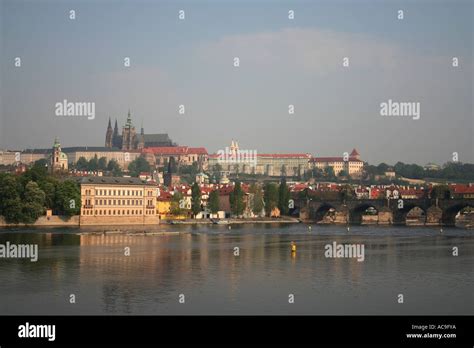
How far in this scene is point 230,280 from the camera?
32156 mm

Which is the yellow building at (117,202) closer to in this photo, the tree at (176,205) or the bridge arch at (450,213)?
the tree at (176,205)

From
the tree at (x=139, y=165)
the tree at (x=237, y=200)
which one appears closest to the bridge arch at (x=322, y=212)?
the tree at (x=237, y=200)

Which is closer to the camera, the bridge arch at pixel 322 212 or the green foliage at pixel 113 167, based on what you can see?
the bridge arch at pixel 322 212

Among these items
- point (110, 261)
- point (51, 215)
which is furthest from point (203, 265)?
point (51, 215)

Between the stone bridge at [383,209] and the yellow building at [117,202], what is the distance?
24414 mm

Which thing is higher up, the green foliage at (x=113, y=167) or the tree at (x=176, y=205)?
the green foliage at (x=113, y=167)

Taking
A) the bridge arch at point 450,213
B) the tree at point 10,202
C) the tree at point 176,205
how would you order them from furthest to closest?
the tree at point 176,205, the bridge arch at point 450,213, the tree at point 10,202

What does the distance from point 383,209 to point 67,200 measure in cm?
3736

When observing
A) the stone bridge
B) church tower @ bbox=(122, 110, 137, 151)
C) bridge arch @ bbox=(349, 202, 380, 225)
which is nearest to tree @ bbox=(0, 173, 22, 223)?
the stone bridge

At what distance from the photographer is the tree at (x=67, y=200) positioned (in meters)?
71.8

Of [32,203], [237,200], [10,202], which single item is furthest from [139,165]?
[10,202]

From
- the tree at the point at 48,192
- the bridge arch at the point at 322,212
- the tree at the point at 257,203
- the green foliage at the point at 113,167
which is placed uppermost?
the green foliage at the point at 113,167

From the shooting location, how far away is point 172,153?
194 metres

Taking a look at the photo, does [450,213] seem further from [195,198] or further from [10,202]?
[10,202]
